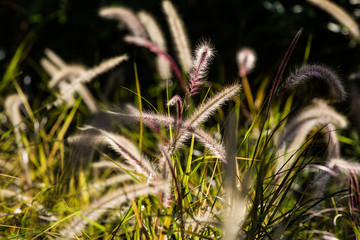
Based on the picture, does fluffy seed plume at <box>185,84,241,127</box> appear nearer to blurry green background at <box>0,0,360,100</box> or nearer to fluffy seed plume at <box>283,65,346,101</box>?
fluffy seed plume at <box>283,65,346,101</box>

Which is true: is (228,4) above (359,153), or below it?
→ above

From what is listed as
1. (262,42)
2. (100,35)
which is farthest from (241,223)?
(100,35)

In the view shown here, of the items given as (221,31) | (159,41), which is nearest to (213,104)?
(159,41)

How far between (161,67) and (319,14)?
1.22 meters

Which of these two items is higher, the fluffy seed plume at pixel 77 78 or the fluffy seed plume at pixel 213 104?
the fluffy seed plume at pixel 213 104

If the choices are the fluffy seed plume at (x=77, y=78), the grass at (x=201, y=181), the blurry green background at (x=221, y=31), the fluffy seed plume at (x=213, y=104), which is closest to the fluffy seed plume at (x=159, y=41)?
the grass at (x=201, y=181)

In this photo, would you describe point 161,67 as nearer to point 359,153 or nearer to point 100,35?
point 359,153

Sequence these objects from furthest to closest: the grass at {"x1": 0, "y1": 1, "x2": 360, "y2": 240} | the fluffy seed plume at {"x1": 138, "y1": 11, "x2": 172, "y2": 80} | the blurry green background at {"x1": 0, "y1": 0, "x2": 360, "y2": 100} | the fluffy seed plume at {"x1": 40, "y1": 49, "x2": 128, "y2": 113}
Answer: the blurry green background at {"x1": 0, "y1": 0, "x2": 360, "y2": 100}
the fluffy seed plume at {"x1": 138, "y1": 11, "x2": 172, "y2": 80}
the fluffy seed plume at {"x1": 40, "y1": 49, "x2": 128, "y2": 113}
the grass at {"x1": 0, "y1": 1, "x2": 360, "y2": 240}

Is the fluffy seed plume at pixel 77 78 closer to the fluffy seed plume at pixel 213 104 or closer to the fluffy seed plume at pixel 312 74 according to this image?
the fluffy seed plume at pixel 213 104

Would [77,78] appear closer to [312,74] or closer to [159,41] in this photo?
[159,41]

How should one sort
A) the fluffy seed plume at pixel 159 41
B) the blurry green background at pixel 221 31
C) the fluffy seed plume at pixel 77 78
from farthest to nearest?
the blurry green background at pixel 221 31
the fluffy seed plume at pixel 159 41
the fluffy seed plume at pixel 77 78

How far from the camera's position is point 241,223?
924 millimetres

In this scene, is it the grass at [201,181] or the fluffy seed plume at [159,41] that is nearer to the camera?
the grass at [201,181]

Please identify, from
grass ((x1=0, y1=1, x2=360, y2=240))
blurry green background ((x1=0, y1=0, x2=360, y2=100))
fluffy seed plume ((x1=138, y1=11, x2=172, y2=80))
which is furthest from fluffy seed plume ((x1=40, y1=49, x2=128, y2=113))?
blurry green background ((x1=0, y1=0, x2=360, y2=100))
